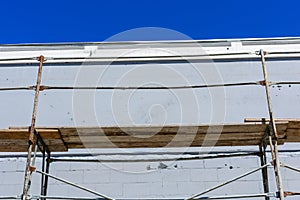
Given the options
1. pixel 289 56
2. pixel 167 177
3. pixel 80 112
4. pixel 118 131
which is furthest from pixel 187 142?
pixel 289 56

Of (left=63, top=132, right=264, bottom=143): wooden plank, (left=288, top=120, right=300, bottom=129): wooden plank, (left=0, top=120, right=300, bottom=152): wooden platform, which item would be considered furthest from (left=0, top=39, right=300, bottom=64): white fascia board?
(left=288, top=120, right=300, bottom=129): wooden plank

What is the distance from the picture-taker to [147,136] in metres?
5.27

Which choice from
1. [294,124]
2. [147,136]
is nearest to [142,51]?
[147,136]

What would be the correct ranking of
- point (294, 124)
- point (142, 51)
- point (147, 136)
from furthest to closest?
1. point (142, 51)
2. point (147, 136)
3. point (294, 124)

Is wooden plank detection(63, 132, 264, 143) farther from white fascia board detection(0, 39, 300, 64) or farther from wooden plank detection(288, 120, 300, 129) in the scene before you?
white fascia board detection(0, 39, 300, 64)

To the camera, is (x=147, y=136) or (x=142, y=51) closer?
(x=147, y=136)

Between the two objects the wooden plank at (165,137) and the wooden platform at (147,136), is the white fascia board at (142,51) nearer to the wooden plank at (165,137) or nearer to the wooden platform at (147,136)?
the wooden platform at (147,136)

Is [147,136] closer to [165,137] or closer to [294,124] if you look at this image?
[165,137]

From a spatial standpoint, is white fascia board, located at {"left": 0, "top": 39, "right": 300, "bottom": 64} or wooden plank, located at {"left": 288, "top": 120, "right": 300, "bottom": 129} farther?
white fascia board, located at {"left": 0, "top": 39, "right": 300, "bottom": 64}

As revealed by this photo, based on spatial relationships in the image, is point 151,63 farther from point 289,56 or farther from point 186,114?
point 289,56

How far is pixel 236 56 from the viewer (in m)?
7.59

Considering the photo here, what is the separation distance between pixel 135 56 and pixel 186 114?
1301 mm

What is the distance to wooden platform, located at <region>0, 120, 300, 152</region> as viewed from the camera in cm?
499

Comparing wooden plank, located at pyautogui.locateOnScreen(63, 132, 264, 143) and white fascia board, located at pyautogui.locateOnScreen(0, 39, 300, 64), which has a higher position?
white fascia board, located at pyautogui.locateOnScreen(0, 39, 300, 64)
